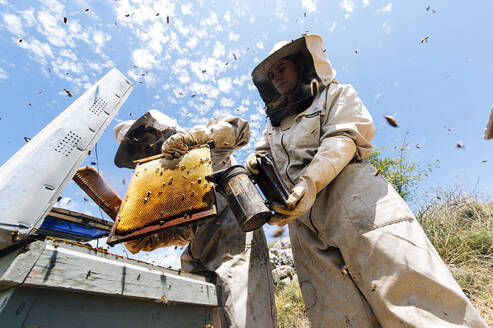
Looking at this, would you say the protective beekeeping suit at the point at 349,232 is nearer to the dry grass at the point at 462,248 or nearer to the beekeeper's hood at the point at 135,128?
the beekeeper's hood at the point at 135,128

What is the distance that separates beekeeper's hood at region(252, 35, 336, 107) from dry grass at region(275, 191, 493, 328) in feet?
12.6

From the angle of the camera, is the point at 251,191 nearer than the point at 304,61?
Yes

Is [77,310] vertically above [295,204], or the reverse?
[77,310]

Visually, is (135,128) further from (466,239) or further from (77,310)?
(466,239)

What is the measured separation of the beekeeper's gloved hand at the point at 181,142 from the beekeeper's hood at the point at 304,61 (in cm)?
102

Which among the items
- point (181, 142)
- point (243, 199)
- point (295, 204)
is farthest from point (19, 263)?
point (181, 142)

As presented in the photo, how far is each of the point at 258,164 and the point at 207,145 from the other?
1059mm

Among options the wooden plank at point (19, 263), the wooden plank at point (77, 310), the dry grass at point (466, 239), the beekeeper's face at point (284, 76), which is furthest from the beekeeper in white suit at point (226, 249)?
the dry grass at point (466, 239)

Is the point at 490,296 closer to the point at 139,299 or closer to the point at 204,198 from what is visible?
the point at 204,198

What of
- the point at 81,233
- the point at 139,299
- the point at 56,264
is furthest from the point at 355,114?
the point at 81,233

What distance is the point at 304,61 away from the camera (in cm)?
287

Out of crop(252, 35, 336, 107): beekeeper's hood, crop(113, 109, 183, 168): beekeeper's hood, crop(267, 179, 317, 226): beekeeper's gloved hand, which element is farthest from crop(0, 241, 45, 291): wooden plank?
crop(113, 109, 183, 168): beekeeper's hood

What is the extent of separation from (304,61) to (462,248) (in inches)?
186

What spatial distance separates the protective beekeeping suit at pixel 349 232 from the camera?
4.31ft
